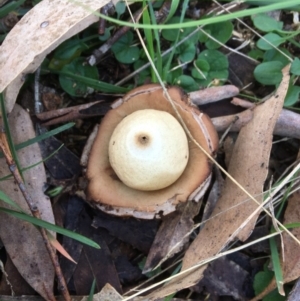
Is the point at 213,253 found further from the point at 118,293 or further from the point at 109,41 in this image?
the point at 109,41

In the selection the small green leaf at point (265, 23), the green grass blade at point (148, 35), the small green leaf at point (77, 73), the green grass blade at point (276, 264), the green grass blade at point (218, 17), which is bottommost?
the green grass blade at point (276, 264)

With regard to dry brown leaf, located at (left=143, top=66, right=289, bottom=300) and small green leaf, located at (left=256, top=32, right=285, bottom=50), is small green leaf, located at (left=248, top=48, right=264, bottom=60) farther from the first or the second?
dry brown leaf, located at (left=143, top=66, right=289, bottom=300)

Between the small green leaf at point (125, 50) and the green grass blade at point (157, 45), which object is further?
the small green leaf at point (125, 50)

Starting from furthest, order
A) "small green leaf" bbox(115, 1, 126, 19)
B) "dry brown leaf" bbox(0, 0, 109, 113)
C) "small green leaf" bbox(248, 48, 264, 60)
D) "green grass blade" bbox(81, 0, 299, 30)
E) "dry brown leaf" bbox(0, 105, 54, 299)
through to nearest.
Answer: "small green leaf" bbox(248, 48, 264, 60), "small green leaf" bbox(115, 1, 126, 19), "dry brown leaf" bbox(0, 105, 54, 299), "dry brown leaf" bbox(0, 0, 109, 113), "green grass blade" bbox(81, 0, 299, 30)

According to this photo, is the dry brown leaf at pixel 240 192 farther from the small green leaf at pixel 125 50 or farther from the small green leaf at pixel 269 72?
the small green leaf at pixel 125 50

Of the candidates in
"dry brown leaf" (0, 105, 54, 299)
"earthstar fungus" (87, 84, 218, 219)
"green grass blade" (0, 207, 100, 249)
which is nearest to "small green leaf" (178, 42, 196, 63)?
"earthstar fungus" (87, 84, 218, 219)

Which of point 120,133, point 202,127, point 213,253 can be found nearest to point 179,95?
point 202,127

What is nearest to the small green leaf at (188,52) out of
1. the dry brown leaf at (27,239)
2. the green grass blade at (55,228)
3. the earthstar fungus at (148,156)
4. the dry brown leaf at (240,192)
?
the earthstar fungus at (148,156)

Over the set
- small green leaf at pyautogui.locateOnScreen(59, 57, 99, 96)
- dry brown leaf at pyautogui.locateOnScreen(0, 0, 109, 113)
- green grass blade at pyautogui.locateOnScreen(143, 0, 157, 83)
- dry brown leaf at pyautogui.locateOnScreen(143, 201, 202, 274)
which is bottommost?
dry brown leaf at pyautogui.locateOnScreen(143, 201, 202, 274)
